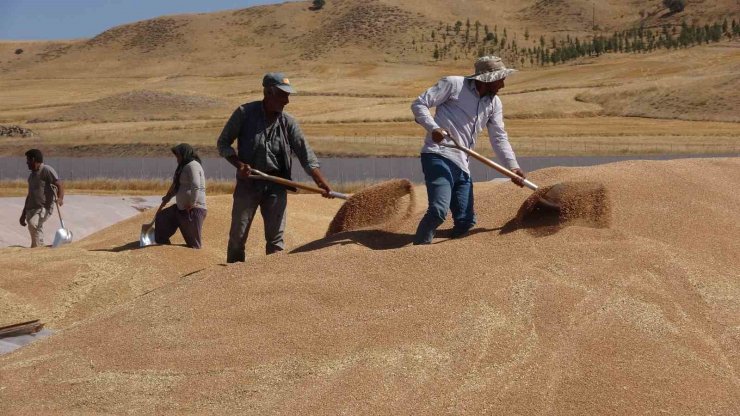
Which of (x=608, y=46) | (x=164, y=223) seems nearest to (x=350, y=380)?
(x=164, y=223)

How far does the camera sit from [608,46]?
267 ft

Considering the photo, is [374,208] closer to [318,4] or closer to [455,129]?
[455,129]

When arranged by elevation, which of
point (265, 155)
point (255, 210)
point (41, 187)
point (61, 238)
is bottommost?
point (61, 238)

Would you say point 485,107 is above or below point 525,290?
above

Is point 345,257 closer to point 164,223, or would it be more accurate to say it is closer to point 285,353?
point 285,353

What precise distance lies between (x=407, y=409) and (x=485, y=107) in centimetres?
284

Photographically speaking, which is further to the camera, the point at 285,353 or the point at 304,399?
the point at 285,353

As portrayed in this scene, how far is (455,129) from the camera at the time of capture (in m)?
7.32

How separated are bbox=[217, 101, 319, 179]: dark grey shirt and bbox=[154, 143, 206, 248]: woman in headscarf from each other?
7.30 feet

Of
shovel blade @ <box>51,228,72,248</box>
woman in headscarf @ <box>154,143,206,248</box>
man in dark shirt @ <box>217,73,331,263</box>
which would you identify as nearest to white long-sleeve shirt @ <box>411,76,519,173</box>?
man in dark shirt @ <box>217,73,331,263</box>

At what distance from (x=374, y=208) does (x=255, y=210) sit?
87 cm

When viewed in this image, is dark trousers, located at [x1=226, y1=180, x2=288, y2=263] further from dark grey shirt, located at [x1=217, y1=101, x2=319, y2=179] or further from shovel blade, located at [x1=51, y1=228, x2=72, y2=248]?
shovel blade, located at [x1=51, y1=228, x2=72, y2=248]

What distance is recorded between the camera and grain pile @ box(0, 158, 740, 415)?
5281 mm

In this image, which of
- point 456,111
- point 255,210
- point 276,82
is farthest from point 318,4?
point 456,111
